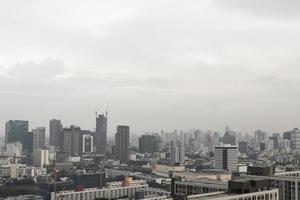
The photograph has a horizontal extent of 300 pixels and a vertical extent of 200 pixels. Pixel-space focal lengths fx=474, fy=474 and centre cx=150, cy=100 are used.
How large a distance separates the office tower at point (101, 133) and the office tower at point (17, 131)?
1252 cm

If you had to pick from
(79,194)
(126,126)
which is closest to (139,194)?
(79,194)

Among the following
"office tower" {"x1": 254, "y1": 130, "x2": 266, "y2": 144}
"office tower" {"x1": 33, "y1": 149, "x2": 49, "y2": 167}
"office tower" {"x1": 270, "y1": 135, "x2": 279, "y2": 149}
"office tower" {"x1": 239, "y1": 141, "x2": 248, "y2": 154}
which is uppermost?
"office tower" {"x1": 254, "y1": 130, "x2": 266, "y2": 144}

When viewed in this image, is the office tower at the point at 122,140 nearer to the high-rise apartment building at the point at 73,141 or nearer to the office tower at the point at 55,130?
the high-rise apartment building at the point at 73,141

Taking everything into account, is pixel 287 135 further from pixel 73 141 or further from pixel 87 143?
pixel 73 141

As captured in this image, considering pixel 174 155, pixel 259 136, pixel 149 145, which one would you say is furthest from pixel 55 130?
pixel 259 136

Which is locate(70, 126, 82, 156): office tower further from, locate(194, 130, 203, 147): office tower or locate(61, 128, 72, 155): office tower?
locate(194, 130, 203, 147): office tower

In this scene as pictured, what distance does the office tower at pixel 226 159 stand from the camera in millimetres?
56950

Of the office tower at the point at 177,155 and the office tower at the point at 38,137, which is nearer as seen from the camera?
the office tower at the point at 177,155

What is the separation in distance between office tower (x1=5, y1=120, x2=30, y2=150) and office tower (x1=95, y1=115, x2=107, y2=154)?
1252 centimetres

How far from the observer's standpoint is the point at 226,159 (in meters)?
57.5

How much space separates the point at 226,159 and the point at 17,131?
43.3m

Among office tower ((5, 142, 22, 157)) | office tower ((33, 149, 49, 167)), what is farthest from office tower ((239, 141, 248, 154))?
office tower ((5, 142, 22, 157))

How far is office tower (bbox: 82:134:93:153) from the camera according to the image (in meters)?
83.4

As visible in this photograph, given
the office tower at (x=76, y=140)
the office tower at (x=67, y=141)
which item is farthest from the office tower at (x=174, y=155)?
the office tower at (x=67, y=141)
